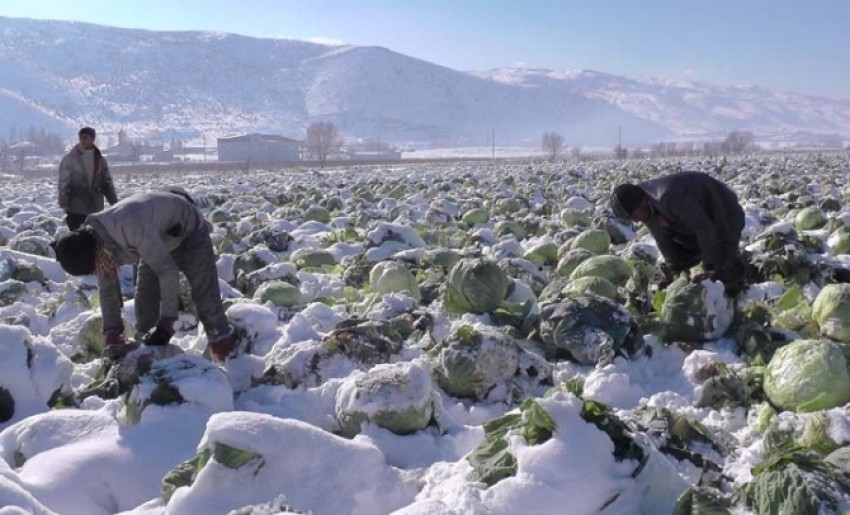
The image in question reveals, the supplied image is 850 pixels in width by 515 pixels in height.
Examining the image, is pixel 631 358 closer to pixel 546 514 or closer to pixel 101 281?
pixel 546 514

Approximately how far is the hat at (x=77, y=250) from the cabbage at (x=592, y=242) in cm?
549

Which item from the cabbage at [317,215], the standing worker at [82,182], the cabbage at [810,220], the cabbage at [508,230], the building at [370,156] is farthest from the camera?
the building at [370,156]

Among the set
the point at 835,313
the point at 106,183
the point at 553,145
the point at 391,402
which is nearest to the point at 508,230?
the point at 106,183

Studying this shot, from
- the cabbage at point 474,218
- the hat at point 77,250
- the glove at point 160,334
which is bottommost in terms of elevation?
the glove at point 160,334

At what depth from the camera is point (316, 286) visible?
7.99 meters

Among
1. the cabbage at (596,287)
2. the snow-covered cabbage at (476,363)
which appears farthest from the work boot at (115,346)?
the cabbage at (596,287)

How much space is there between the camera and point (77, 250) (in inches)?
198

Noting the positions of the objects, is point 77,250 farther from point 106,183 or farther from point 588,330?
point 106,183

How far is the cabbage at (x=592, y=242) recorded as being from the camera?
884 cm

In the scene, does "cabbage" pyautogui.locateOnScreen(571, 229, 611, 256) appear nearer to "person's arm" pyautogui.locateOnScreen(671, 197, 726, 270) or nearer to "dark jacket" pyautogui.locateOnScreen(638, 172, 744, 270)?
"dark jacket" pyautogui.locateOnScreen(638, 172, 744, 270)

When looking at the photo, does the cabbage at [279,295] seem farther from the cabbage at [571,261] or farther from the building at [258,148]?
the building at [258,148]

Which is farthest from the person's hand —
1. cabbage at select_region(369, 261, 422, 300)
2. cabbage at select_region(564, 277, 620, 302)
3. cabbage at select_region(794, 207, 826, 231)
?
cabbage at select_region(794, 207, 826, 231)

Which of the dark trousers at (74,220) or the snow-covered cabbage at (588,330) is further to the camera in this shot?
the dark trousers at (74,220)

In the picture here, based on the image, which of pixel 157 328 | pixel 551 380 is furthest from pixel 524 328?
pixel 157 328
